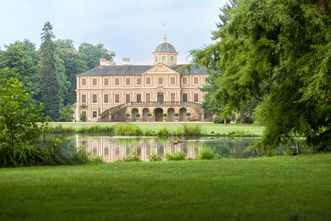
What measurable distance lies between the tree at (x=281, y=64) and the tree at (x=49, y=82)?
47.0 meters

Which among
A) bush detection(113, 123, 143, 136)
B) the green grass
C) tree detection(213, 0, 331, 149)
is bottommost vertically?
the green grass

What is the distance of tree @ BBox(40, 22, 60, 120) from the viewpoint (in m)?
60.0

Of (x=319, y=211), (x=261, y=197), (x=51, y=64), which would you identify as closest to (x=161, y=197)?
(x=261, y=197)

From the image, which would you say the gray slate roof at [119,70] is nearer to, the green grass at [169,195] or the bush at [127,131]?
the bush at [127,131]

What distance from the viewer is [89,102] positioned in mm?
69688

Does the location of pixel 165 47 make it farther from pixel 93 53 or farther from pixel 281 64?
pixel 281 64

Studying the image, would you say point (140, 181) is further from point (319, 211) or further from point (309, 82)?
point (309, 82)

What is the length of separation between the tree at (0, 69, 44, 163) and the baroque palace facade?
53268 millimetres

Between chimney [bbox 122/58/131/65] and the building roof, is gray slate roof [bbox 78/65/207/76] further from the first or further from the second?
the building roof

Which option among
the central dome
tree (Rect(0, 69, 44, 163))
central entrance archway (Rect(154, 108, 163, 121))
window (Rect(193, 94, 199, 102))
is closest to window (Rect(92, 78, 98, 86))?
central entrance archway (Rect(154, 108, 163, 121))

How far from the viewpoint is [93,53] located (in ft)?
294

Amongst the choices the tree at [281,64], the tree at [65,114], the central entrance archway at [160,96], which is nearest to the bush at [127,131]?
the tree at [281,64]

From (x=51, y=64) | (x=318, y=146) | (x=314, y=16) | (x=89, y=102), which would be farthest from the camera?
(x=89, y=102)

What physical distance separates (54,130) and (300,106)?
70.8ft
